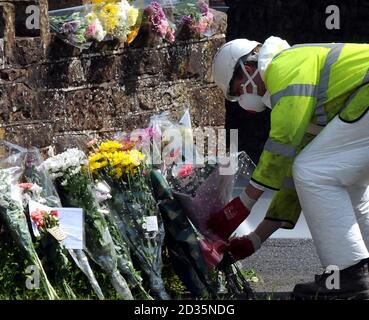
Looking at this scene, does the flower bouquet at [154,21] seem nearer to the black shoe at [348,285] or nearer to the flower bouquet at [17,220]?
the flower bouquet at [17,220]

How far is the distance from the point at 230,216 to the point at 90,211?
29.2 inches

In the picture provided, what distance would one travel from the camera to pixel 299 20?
12.2 metres

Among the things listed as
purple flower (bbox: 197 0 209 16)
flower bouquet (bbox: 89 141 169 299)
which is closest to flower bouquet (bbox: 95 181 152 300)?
flower bouquet (bbox: 89 141 169 299)

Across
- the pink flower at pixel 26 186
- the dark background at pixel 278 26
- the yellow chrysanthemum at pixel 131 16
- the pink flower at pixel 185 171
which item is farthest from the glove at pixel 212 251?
the dark background at pixel 278 26

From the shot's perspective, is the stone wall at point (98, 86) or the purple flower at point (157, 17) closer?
the stone wall at point (98, 86)

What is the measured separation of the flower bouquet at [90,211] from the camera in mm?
6523

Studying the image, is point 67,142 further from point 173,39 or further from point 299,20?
point 299,20

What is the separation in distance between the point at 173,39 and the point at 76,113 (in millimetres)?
1037

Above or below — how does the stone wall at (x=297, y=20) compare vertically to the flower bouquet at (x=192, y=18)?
below

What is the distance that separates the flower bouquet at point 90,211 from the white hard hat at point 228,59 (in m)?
0.86

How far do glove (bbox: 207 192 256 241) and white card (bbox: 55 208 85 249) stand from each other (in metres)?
0.77

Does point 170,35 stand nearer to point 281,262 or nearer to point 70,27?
point 70,27

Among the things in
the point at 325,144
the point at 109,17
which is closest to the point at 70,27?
the point at 109,17

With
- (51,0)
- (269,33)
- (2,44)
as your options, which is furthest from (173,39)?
(269,33)
